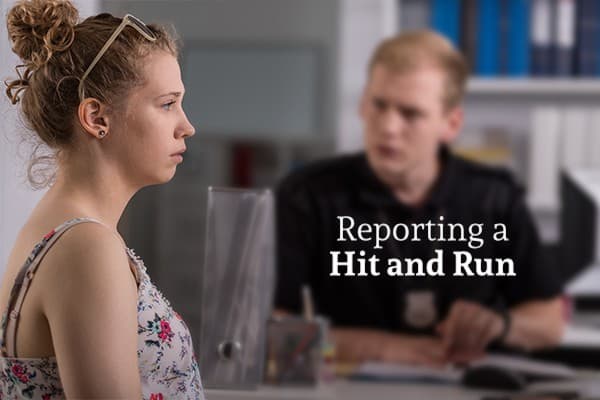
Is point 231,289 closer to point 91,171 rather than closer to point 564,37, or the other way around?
point 91,171

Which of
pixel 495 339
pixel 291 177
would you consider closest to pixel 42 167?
pixel 495 339

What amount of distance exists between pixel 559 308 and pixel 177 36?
1.47 metres

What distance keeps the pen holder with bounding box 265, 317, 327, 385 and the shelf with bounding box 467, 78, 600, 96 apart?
161 centimetres

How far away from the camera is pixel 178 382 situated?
1.82 feet

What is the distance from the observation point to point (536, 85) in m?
2.55

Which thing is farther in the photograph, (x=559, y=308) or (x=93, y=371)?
(x=559, y=308)

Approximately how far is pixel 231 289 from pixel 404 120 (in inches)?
44.2

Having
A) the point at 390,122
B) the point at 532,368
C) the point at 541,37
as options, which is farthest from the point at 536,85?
the point at 532,368

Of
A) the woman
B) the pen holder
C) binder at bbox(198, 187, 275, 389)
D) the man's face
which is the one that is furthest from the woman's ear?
the man's face

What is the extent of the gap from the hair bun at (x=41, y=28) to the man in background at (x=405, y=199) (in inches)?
42.3

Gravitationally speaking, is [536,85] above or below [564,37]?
below

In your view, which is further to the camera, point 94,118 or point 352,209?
point 352,209

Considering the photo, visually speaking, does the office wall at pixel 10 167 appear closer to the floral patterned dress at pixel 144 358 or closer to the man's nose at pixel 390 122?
the floral patterned dress at pixel 144 358

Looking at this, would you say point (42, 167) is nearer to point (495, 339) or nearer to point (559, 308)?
point (495, 339)
